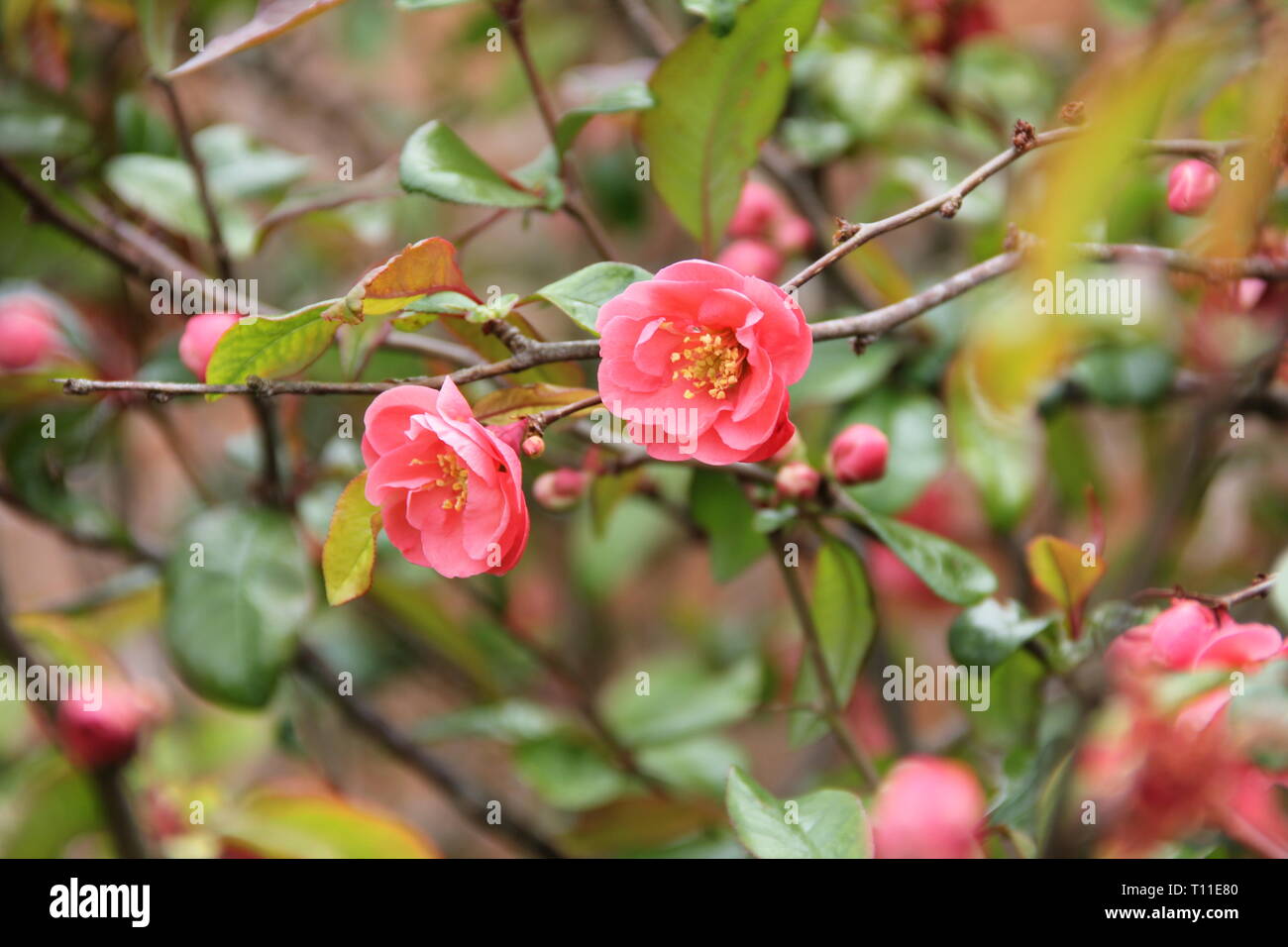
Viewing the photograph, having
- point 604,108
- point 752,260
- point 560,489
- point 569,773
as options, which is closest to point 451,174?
point 604,108

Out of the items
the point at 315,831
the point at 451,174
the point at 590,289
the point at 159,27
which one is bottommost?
the point at 315,831

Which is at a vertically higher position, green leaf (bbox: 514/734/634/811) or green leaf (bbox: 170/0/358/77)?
green leaf (bbox: 170/0/358/77)

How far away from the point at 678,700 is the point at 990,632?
71 centimetres

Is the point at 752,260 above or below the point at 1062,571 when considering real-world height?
above

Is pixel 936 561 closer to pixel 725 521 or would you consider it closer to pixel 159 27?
pixel 725 521

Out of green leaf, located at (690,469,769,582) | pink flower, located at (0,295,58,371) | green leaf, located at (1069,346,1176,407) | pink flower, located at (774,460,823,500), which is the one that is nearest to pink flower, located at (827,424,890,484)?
pink flower, located at (774,460,823,500)

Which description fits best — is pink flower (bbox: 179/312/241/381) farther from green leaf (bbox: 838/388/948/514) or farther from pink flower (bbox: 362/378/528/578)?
green leaf (bbox: 838/388/948/514)

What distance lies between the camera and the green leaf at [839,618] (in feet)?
2.60

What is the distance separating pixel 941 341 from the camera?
0.99m

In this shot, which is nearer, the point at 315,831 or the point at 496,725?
the point at 315,831

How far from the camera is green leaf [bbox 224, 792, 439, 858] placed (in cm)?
85

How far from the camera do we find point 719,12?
69cm
